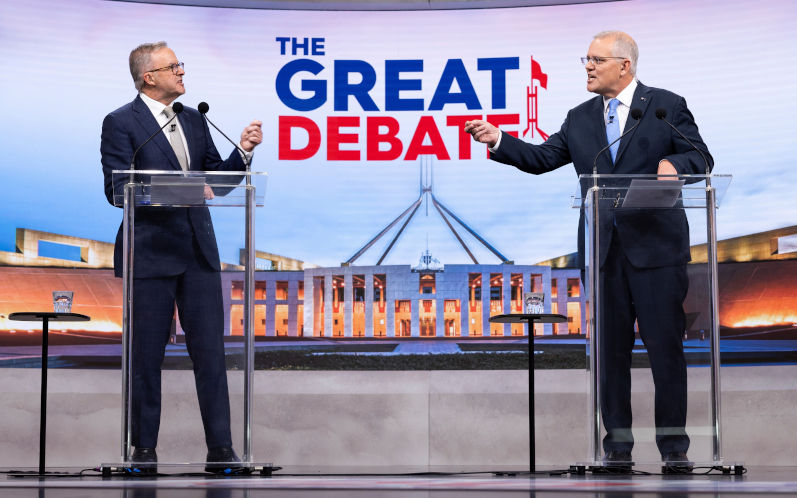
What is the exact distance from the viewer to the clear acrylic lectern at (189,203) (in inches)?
136

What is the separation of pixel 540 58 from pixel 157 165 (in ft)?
9.01

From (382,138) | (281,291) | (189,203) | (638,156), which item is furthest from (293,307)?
(638,156)

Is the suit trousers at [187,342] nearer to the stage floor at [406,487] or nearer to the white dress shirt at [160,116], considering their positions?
the stage floor at [406,487]

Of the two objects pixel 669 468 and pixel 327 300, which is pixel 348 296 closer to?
pixel 327 300

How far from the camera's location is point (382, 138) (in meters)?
5.77

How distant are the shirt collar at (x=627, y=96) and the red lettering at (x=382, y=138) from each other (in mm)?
1948

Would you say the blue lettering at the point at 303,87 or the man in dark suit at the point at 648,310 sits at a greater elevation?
the blue lettering at the point at 303,87

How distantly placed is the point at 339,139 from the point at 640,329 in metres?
2.75

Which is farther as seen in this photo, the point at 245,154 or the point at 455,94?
the point at 455,94

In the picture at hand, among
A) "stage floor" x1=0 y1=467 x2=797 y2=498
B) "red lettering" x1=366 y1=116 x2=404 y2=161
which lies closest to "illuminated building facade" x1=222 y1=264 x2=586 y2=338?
→ "red lettering" x1=366 y1=116 x2=404 y2=161

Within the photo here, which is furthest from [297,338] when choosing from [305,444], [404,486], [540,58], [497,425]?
[404,486]

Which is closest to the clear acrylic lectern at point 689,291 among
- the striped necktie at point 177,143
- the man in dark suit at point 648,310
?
the man in dark suit at point 648,310

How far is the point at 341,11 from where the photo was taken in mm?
5879

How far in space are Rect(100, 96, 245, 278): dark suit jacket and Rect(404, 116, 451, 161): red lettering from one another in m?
1.89
